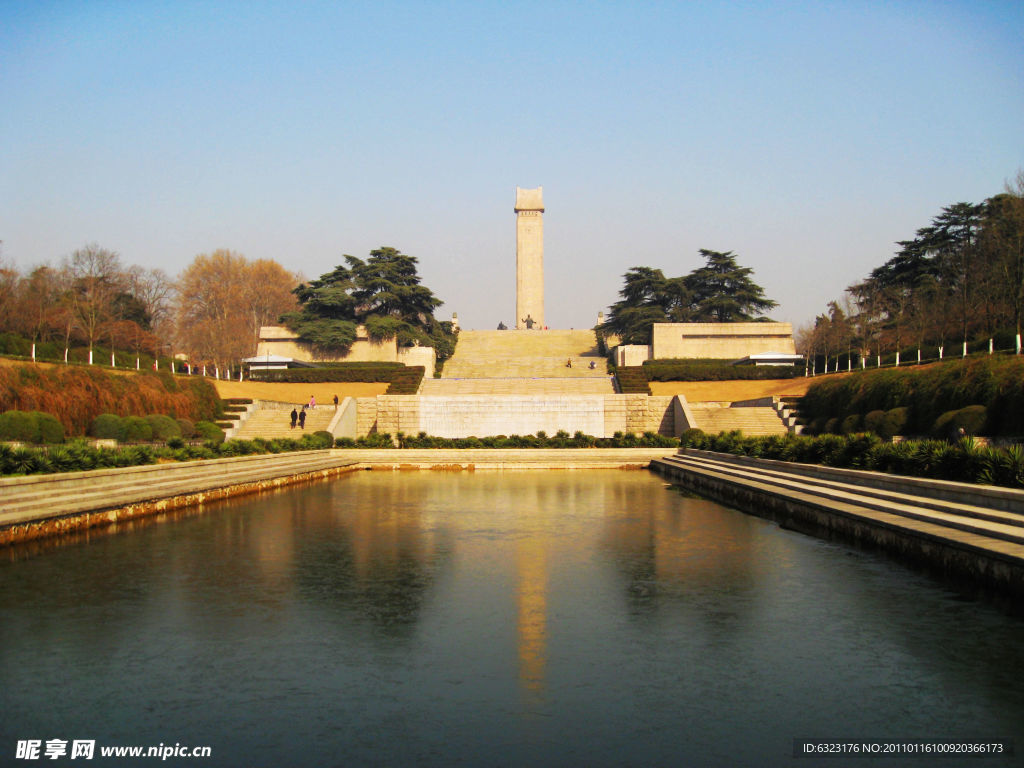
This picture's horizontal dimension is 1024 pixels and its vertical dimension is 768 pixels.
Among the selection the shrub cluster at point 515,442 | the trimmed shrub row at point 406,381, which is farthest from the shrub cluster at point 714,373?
the shrub cluster at point 515,442

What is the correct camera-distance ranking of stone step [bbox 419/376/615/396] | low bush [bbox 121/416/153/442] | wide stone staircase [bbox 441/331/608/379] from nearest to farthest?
low bush [bbox 121/416/153/442] → stone step [bbox 419/376/615/396] → wide stone staircase [bbox 441/331/608/379]

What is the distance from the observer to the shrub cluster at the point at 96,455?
1390cm

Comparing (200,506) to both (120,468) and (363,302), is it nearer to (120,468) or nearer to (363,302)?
(120,468)

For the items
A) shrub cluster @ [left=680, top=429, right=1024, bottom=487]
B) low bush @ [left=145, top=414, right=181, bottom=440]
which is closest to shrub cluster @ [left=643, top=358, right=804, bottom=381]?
shrub cluster @ [left=680, top=429, right=1024, bottom=487]

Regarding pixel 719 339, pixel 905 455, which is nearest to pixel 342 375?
pixel 719 339

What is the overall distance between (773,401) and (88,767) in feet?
107

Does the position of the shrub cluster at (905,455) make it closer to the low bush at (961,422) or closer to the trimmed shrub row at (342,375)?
the low bush at (961,422)

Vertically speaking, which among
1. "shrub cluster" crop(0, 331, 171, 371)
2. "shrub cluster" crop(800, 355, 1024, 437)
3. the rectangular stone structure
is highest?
the rectangular stone structure

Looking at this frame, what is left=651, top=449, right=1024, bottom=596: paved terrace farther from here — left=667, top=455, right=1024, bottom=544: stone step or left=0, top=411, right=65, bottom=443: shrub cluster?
left=0, top=411, right=65, bottom=443: shrub cluster

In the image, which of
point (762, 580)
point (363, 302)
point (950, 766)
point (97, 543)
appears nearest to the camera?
point (950, 766)

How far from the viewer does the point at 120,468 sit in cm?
1542

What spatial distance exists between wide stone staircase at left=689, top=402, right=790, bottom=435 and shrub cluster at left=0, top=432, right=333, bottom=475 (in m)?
17.6

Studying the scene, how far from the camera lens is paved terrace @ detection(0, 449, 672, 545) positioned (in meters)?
12.2

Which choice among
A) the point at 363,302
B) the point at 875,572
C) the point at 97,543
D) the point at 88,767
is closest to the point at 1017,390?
the point at 875,572
